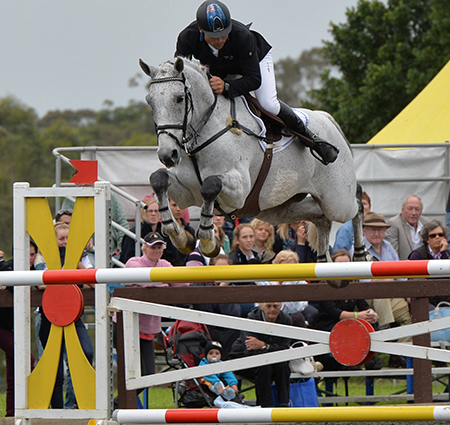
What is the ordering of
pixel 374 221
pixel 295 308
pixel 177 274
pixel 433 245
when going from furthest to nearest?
pixel 374 221
pixel 433 245
pixel 295 308
pixel 177 274

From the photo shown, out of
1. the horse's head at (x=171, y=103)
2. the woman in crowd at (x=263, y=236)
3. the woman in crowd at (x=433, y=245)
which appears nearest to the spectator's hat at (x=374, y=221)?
the woman in crowd at (x=433, y=245)

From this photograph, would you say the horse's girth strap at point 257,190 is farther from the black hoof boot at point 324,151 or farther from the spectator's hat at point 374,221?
the spectator's hat at point 374,221

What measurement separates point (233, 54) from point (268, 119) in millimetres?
491

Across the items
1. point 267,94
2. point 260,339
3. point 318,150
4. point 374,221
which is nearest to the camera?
point 267,94

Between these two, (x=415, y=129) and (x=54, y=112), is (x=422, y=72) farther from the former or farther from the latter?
(x=54, y=112)

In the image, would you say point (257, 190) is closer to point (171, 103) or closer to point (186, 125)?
point (186, 125)

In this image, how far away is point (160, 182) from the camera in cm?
408

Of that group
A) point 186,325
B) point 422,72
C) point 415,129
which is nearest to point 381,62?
point 422,72

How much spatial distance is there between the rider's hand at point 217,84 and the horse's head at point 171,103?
0.80ft

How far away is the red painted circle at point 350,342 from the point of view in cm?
392

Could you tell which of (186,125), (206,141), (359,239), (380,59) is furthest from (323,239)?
(380,59)

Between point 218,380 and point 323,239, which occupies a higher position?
point 323,239

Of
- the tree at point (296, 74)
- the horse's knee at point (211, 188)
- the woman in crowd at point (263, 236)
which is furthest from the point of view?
the tree at point (296, 74)

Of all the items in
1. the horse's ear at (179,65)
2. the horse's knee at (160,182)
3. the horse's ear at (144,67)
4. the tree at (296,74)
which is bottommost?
the horse's knee at (160,182)
